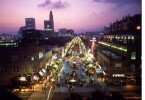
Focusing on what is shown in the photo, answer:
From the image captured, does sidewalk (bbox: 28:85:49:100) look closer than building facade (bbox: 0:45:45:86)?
Yes

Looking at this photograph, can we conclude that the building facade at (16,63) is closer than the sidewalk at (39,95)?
No

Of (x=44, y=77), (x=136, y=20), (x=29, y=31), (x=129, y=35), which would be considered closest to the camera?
(x=44, y=77)

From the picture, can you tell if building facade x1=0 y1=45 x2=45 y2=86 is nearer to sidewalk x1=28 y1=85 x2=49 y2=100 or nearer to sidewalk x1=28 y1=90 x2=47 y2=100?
sidewalk x1=28 y1=85 x2=49 y2=100

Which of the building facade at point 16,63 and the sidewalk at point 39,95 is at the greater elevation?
the building facade at point 16,63

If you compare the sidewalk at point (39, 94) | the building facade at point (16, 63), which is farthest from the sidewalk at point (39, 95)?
the building facade at point (16, 63)

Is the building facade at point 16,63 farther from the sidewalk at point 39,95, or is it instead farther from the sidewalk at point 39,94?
the sidewalk at point 39,95

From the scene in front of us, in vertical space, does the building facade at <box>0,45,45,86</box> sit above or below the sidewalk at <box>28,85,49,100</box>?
above

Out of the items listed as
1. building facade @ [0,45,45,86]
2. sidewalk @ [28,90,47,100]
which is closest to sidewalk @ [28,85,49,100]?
sidewalk @ [28,90,47,100]

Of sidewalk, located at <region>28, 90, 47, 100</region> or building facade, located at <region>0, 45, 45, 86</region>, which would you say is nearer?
sidewalk, located at <region>28, 90, 47, 100</region>

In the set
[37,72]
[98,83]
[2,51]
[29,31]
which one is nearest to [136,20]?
[98,83]

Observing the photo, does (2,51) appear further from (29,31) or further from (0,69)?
(29,31)

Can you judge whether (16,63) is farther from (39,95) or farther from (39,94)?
(39,95)
